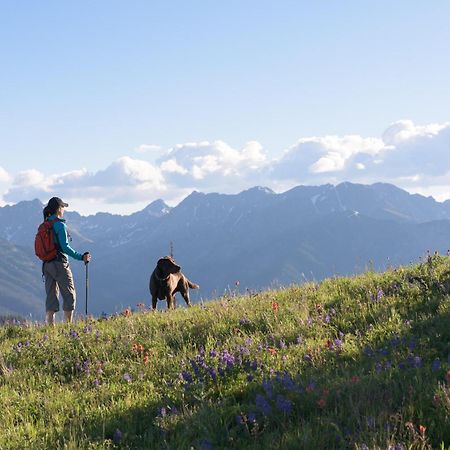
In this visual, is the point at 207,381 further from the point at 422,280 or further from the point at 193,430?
the point at 422,280

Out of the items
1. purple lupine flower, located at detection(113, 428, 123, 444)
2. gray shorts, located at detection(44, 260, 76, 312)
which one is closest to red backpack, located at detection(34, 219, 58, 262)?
gray shorts, located at detection(44, 260, 76, 312)

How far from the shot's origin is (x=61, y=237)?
1089 cm

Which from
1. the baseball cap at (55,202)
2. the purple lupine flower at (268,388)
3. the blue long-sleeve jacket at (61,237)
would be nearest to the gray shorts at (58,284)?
the blue long-sleeve jacket at (61,237)

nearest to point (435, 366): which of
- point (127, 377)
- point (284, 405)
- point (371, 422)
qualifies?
point (371, 422)

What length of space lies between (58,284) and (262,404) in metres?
7.73

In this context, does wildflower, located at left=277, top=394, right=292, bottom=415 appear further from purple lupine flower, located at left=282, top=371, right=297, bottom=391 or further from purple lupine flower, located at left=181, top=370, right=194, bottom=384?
purple lupine flower, located at left=181, top=370, right=194, bottom=384

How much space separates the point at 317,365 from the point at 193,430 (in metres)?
1.76

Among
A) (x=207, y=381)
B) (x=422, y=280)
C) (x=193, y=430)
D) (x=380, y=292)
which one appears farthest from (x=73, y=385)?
(x=422, y=280)

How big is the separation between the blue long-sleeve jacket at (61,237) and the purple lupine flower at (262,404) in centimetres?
720

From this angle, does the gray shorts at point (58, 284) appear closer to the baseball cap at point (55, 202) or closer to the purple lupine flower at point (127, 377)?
the baseball cap at point (55, 202)

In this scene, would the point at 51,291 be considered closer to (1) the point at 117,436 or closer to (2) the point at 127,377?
(2) the point at 127,377

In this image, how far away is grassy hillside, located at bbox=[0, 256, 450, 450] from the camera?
407 cm

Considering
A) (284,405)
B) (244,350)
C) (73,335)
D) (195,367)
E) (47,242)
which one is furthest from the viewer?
(47,242)

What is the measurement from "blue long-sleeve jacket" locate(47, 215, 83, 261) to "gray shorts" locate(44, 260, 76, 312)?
0.33 metres
